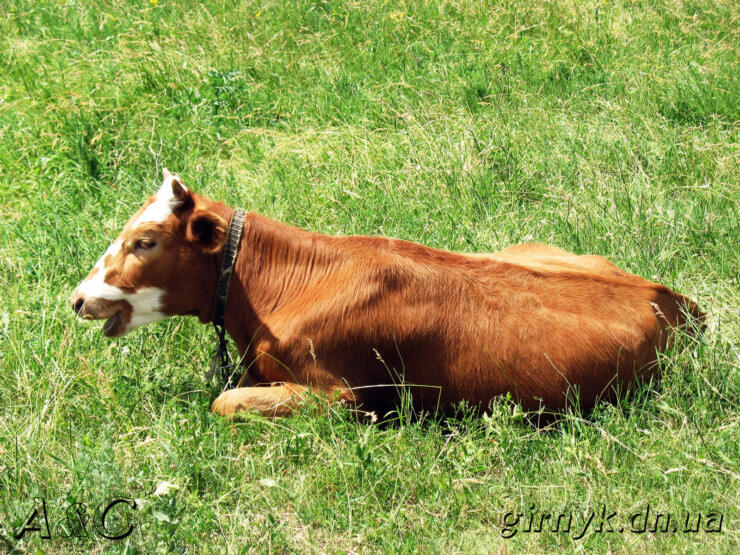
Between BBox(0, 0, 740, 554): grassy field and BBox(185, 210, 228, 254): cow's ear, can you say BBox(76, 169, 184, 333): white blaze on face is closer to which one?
BBox(185, 210, 228, 254): cow's ear

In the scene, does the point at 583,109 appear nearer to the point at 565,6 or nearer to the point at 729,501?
the point at 565,6

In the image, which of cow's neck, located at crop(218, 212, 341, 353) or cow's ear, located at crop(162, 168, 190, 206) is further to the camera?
cow's neck, located at crop(218, 212, 341, 353)

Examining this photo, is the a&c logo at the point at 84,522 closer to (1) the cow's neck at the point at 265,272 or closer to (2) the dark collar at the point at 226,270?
(2) the dark collar at the point at 226,270

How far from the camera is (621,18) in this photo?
9461 millimetres

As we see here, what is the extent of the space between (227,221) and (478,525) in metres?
2.19

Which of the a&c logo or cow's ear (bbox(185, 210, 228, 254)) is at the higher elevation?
cow's ear (bbox(185, 210, 228, 254))

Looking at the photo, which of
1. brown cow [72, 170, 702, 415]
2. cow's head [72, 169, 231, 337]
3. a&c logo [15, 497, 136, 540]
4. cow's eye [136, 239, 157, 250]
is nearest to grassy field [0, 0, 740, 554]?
a&c logo [15, 497, 136, 540]

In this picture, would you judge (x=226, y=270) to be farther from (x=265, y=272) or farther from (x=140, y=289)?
(x=140, y=289)

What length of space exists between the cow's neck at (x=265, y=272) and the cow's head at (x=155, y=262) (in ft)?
0.63

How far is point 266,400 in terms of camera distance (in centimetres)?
454

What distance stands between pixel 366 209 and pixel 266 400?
2.45 m

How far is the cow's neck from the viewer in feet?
15.8

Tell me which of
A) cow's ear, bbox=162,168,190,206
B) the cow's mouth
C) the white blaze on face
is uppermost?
cow's ear, bbox=162,168,190,206

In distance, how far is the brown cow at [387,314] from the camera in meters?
4.47
